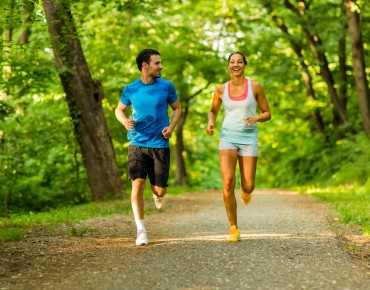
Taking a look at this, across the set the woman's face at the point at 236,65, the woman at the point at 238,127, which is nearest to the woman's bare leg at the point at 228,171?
the woman at the point at 238,127

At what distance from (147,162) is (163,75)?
1614 centimetres

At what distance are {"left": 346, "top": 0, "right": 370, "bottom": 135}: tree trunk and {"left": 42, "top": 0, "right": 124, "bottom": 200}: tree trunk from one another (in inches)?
297

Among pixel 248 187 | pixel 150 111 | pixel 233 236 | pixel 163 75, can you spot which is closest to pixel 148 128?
pixel 150 111

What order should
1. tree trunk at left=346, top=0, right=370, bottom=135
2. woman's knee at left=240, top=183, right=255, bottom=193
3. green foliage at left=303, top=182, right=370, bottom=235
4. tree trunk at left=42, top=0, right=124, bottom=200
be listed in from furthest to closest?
1. tree trunk at left=346, top=0, right=370, bottom=135
2. tree trunk at left=42, top=0, right=124, bottom=200
3. green foliage at left=303, top=182, right=370, bottom=235
4. woman's knee at left=240, top=183, right=255, bottom=193

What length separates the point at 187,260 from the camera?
6301mm

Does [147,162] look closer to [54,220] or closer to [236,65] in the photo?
[236,65]

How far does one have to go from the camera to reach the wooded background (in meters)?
13.7

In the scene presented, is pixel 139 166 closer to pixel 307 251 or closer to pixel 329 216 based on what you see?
pixel 307 251

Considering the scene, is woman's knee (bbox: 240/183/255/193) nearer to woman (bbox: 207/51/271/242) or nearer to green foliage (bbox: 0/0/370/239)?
woman (bbox: 207/51/271/242)

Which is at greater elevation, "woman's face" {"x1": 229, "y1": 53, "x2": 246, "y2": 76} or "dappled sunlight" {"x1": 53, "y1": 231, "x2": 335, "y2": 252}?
"woman's face" {"x1": 229, "y1": 53, "x2": 246, "y2": 76}

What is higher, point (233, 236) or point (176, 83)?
point (176, 83)

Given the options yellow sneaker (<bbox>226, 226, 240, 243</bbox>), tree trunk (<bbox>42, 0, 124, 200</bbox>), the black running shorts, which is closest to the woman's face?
the black running shorts

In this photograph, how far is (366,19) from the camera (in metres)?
19.5

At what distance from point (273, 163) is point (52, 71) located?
63.6 ft
